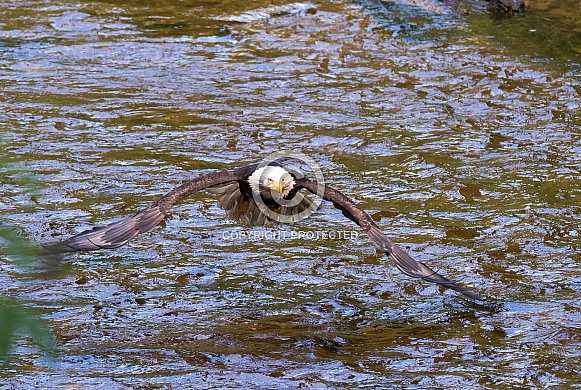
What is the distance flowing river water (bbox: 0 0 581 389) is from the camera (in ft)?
15.9

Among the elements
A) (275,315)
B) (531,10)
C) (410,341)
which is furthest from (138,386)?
(531,10)

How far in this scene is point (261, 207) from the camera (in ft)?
20.7

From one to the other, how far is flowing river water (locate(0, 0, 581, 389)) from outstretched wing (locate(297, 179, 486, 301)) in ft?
1.16

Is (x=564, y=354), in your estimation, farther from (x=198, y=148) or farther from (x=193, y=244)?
(x=198, y=148)

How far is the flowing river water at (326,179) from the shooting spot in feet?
15.9

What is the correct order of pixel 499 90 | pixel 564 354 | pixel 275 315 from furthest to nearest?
1. pixel 499 90
2. pixel 275 315
3. pixel 564 354

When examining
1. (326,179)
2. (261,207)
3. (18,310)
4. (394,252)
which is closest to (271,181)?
(261,207)

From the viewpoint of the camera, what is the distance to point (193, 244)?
6.34 m

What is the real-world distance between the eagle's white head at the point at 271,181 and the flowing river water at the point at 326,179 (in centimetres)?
50

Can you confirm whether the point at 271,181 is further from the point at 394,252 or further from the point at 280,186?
the point at 394,252

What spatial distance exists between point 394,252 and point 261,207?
143 centimetres

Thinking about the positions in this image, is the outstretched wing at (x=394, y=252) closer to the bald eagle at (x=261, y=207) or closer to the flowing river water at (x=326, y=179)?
the bald eagle at (x=261, y=207)

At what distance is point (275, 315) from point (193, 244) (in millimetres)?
1194

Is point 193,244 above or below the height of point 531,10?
below
